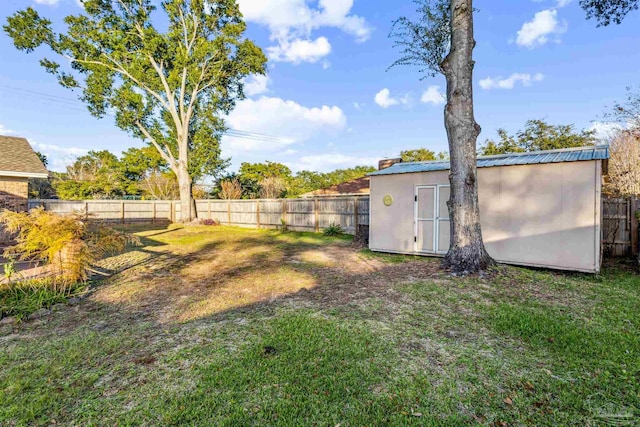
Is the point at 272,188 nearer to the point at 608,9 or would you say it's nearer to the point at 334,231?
the point at 334,231

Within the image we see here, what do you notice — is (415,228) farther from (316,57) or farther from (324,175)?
(324,175)

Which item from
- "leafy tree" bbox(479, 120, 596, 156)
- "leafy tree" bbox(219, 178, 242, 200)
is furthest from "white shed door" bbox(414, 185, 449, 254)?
"leafy tree" bbox(219, 178, 242, 200)

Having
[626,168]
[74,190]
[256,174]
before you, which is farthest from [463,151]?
[74,190]

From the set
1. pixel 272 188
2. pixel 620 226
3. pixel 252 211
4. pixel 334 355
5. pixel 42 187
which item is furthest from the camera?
pixel 272 188

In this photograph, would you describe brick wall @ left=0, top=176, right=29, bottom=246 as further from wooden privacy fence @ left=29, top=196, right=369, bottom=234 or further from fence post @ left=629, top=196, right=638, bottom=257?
fence post @ left=629, top=196, right=638, bottom=257

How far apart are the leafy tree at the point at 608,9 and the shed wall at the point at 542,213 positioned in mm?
3770

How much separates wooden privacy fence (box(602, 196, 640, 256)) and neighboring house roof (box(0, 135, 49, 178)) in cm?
1574

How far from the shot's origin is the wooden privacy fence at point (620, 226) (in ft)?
22.3

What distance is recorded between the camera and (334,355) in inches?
111

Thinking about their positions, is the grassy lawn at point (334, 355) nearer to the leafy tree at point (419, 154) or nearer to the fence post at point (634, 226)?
the fence post at point (634, 226)

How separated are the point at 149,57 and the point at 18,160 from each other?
9926 millimetres

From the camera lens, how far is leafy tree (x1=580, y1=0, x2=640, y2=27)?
6316 millimetres

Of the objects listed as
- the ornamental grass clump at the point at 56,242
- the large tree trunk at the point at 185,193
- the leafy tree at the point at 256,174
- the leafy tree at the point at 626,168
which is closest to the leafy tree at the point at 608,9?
the leafy tree at the point at 626,168

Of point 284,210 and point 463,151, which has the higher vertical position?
point 463,151
